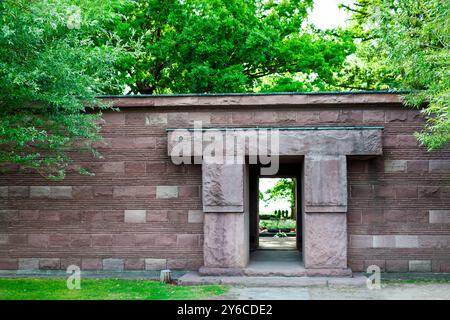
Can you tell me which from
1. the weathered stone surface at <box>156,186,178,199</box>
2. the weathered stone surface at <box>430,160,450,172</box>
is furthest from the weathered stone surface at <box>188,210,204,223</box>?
the weathered stone surface at <box>430,160,450,172</box>

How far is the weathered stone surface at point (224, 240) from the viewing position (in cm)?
1027

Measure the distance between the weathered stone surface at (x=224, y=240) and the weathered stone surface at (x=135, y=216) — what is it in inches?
54.8

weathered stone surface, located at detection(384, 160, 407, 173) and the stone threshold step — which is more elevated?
weathered stone surface, located at detection(384, 160, 407, 173)

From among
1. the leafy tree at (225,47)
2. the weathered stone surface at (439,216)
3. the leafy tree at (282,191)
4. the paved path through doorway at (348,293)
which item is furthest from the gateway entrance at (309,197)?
the leafy tree at (282,191)

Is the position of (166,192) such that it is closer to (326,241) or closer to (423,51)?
(326,241)

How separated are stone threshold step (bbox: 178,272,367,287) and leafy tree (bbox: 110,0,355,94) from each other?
33.9 ft

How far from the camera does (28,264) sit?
1109 cm

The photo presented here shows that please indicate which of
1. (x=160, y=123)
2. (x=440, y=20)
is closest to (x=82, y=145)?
(x=160, y=123)

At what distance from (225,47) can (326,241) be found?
10749 millimetres

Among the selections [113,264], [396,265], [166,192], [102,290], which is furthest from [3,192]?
[396,265]

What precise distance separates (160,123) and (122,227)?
7.30 feet

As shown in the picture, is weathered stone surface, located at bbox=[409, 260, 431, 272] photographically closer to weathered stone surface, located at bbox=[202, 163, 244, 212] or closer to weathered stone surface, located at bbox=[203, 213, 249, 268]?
weathered stone surface, located at bbox=[203, 213, 249, 268]

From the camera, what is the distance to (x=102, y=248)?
1100 cm

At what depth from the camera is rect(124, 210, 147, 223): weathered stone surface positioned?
36.0 ft
